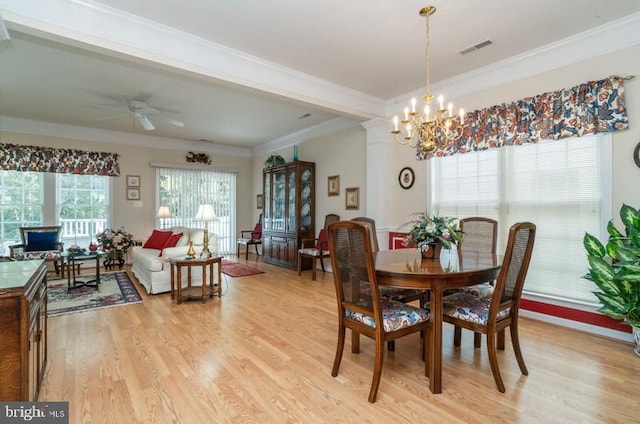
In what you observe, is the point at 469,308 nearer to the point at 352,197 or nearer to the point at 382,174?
the point at 382,174

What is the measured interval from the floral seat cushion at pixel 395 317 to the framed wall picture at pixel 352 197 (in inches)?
127

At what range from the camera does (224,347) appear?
2.69 metres

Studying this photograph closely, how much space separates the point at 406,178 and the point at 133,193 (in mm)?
5701

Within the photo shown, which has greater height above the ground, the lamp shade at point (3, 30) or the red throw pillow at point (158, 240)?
the lamp shade at point (3, 30)

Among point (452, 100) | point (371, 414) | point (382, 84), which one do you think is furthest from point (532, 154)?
point (371, 414)

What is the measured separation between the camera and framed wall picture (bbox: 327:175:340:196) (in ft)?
18.8

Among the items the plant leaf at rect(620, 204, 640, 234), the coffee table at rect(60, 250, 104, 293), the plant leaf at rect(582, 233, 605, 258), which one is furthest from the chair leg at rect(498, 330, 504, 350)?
the coffee table at rect(60, 250, 104, 293)

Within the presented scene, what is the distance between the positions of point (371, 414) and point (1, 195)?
7184 millimetres

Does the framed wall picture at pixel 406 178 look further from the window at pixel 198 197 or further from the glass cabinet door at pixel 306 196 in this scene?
the window at pixel 198 197

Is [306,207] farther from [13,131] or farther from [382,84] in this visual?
[13,131]

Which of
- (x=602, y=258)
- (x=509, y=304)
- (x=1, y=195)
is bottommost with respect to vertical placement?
(x=509, y=304)

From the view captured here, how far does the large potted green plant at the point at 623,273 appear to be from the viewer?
2371mm
